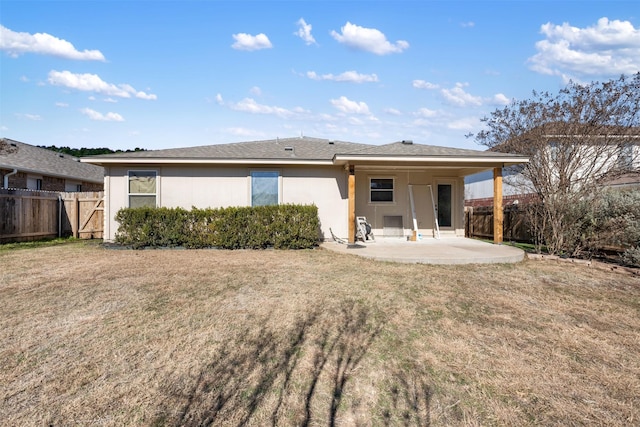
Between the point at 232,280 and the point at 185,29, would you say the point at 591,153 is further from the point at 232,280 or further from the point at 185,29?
the point at 185,29

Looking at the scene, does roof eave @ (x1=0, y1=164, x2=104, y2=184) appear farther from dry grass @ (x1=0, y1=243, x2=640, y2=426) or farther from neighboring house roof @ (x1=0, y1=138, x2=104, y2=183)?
dry grass @ (x1=0, y1=243, x2=640, y2=426)

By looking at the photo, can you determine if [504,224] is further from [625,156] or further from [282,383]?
[282,383]

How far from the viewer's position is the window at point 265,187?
10781 millimetres

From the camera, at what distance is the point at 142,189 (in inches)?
417

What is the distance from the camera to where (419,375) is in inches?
103

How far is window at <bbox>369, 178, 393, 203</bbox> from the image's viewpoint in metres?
11.6

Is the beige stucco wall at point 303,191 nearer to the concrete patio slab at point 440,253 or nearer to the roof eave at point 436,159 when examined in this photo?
the roof eave at point 436,159

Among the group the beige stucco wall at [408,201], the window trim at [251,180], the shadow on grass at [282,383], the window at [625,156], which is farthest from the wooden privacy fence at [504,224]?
the shadow on grass at [282,383]

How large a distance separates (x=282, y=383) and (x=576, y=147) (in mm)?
9974

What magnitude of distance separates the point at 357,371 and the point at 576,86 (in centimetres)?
1019

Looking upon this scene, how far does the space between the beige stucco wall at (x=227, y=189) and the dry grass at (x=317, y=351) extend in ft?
16.6

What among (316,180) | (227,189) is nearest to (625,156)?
(316,180)

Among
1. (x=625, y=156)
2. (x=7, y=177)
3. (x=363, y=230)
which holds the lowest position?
(x=363, y=230)

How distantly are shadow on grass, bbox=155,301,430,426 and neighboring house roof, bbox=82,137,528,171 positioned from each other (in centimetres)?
669
